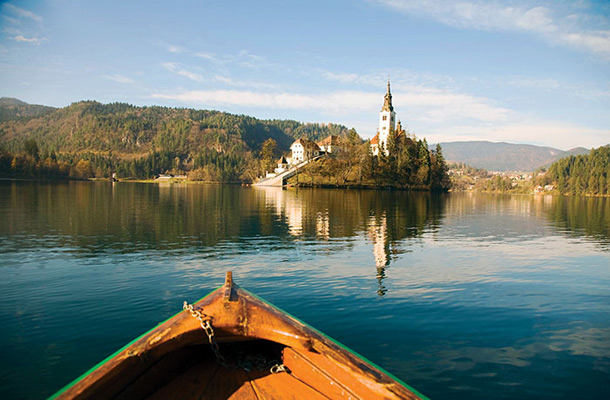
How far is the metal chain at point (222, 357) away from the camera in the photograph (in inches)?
233

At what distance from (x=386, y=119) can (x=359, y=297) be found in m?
152

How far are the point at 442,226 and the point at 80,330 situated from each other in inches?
1373

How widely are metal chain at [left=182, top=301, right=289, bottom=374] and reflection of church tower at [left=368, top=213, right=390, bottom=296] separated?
8.31 m

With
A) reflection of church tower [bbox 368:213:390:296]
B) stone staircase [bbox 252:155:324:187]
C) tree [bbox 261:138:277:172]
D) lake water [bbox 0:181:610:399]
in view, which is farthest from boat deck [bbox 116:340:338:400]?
tree [bbox 261:138:277:172]

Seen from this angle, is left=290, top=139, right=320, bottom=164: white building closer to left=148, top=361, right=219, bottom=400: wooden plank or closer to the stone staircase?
the stone staircase

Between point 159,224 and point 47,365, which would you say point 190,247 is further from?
point 47,365

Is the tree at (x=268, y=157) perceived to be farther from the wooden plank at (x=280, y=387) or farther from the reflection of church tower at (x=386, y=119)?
the wooden plank at (x=280, y=387)

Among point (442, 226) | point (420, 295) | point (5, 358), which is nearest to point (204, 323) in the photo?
point (5, 358)

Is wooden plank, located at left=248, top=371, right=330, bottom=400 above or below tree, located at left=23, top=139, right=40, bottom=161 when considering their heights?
below

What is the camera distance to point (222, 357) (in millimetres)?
6582

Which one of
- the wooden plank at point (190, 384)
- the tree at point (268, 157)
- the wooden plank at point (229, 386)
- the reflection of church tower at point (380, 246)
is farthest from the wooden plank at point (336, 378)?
the tree at point (268, 157)

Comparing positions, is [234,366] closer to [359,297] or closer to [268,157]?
[359,297]

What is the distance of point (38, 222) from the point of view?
3148cm

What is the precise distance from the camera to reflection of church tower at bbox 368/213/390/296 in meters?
17.2
